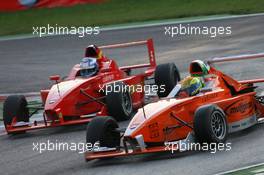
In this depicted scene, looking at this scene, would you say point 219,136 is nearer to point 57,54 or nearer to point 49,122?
point 49,122

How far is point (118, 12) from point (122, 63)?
8.91 metres

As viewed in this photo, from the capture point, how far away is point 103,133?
1338 centimetres

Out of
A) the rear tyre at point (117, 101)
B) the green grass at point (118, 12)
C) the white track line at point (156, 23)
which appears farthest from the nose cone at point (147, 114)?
the green grass at point (118, 12)

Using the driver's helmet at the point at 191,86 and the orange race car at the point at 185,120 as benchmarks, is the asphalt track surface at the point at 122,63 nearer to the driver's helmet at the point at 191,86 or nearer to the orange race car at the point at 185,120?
the orange race car at the point at 185,120

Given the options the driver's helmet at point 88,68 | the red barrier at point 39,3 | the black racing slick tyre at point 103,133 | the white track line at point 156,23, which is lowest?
the black racing slick tyre at point 103,133

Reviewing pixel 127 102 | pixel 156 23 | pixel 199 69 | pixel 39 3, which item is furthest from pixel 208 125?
pixel 39 3

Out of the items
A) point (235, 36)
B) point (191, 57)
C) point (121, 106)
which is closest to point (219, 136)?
point (121, 106)

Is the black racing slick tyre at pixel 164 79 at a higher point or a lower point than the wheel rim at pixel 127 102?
higher

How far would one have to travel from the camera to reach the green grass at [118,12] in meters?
31.0

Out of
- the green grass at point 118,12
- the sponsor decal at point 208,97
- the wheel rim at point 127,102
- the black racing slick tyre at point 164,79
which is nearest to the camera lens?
the sponsor decal at point 208,97

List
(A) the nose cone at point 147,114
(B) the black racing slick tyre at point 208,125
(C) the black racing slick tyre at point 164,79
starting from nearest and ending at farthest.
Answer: (B) the black racing slick tyre at point 208,125
(A) the nose cone at point 147,114
(C) the black racing slick tyre at point 164,79

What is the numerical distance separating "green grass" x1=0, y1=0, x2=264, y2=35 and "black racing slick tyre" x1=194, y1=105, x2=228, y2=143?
17032mm

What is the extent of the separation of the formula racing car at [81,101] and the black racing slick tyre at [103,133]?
2.53 meters

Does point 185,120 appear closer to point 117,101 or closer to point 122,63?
point 117,101
